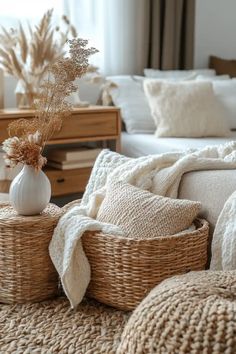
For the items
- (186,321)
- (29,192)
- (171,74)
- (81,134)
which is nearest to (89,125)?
(81,134)

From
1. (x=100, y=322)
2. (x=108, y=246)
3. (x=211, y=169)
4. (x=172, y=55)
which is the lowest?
(x=100, y=322)

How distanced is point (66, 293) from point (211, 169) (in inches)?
27.1

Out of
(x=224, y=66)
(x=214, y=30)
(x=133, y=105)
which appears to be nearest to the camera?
(x=133, y=105)

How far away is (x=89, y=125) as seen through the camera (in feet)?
11.9

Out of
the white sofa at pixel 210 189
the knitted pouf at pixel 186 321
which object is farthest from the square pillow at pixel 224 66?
the knitted pouf at pixel 186 321

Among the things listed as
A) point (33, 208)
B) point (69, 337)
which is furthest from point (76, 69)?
point (69, 337)

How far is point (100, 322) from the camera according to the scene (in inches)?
73.6

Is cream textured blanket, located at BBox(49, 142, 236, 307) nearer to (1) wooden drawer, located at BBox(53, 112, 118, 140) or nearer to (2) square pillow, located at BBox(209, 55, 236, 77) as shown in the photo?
(1) wooden drawer, located at BBox(53, 112, 118, 140)

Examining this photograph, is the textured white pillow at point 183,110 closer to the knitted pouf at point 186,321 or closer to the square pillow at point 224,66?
the square pillow at point 224,66

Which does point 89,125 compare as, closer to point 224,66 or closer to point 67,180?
point 67,180

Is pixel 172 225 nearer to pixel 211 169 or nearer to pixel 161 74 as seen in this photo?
pixel 211 169

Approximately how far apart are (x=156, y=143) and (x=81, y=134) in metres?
0.46

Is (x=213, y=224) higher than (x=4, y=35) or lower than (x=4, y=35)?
lower

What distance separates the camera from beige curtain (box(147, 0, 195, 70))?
4.39 metres
